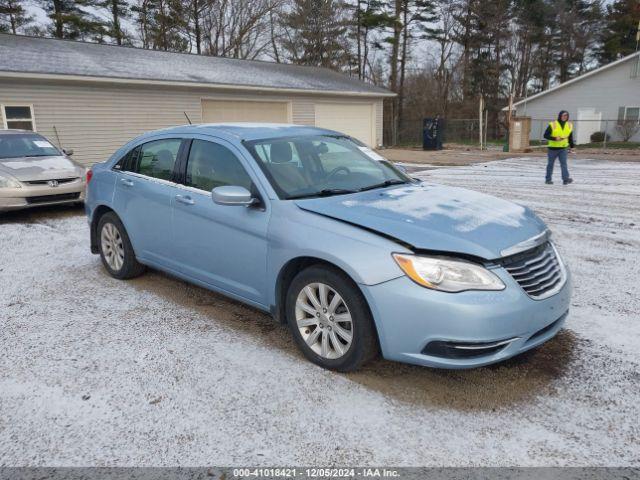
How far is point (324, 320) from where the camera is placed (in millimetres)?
3254

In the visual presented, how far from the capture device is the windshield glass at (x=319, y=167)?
12.3 ft

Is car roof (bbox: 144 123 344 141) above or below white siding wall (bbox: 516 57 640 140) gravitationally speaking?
below

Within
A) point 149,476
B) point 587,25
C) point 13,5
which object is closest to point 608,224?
point 149,476

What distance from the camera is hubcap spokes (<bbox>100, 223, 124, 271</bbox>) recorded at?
16.7 feet

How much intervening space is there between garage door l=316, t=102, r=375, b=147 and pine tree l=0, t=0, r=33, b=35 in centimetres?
1820

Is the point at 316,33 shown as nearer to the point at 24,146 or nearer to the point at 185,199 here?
the point at 24,146

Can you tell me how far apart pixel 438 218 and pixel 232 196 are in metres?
1.38

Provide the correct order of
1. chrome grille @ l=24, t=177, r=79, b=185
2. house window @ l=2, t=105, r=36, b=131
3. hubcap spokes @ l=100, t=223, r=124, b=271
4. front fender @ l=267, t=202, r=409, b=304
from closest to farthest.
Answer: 1. front fender @ l=267, t=202, r=409, b=304
2. hubcap spokes @ l=100, t=223, r=124, b=271
3. chrome grille @ l=24, t=177, r=79, b=185
4. house window @ l=2, t=105, r=36, b=131

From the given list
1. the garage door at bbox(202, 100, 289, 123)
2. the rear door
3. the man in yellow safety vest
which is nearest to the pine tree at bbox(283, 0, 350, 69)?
the garage door at bbox(202, 100, 289, 123)

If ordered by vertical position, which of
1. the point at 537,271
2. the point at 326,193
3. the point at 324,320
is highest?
the point at 326,193

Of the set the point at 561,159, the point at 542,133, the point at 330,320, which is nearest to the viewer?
the point at 330,320

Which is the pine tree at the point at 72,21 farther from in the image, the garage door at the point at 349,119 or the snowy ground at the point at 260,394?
the snowy ground at the point at 260,394

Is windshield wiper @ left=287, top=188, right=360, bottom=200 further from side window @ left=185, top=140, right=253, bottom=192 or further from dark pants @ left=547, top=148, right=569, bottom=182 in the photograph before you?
dark pants @ left=547, top=148, right=569, bottom=182

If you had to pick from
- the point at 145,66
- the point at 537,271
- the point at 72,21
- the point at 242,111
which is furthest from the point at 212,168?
the point at 72,21
